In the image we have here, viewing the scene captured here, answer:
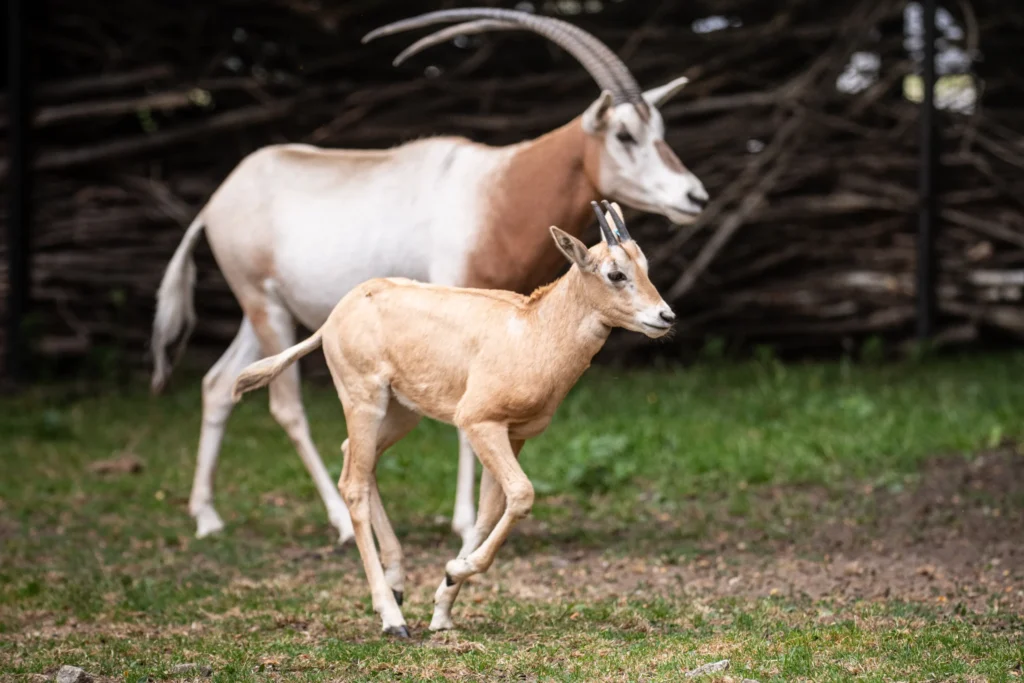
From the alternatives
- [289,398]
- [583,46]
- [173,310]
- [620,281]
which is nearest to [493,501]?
[620,281]

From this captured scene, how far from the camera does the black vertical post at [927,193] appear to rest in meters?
9.61

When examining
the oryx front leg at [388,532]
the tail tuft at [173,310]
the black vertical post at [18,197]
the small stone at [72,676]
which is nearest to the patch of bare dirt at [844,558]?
the oryx front leg at [388,532]

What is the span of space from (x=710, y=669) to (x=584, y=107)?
650 cm

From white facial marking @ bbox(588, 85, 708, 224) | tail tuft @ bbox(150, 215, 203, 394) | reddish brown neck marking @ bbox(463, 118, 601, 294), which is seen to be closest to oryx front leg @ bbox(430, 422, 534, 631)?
reddish brown neck marking @ bbox(463, 118, 601, 294)

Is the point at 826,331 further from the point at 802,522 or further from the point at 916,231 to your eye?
the point at 802,522

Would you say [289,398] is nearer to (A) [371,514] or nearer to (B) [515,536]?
(B) [515,536]

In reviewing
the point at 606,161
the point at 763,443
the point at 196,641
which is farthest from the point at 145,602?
Answer: the point at 763,443

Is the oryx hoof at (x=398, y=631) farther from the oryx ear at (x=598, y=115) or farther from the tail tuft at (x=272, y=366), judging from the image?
the oryx ear at (x=598, y=115)

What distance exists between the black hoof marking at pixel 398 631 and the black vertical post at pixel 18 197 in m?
6.04

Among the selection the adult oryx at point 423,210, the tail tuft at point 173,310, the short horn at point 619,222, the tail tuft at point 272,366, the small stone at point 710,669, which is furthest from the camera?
the tail tuft at point 173,310

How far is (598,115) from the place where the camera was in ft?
18.6

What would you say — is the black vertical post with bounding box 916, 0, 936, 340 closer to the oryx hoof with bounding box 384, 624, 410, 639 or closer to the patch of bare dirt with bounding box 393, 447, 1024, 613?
the patch of bare dirt with bounding box 393, 447, 1024, 613

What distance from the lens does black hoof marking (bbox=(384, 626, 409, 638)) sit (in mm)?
4363

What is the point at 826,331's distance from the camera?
10328mm
